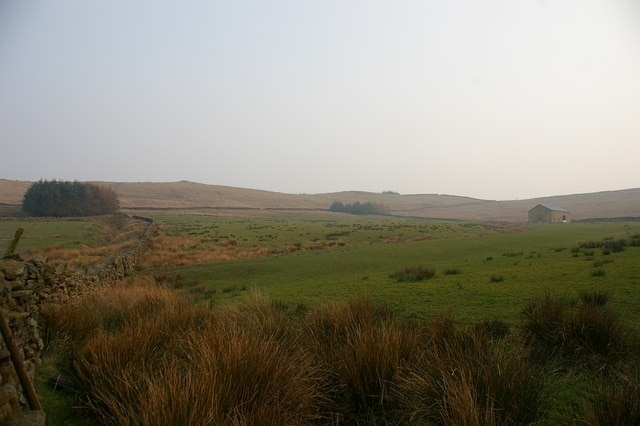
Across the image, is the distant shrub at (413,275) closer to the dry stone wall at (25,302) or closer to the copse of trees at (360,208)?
the dry stone wall at (25,302)

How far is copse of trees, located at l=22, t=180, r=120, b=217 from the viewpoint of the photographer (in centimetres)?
9675

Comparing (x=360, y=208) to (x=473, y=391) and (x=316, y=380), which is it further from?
(x=473, y=391)

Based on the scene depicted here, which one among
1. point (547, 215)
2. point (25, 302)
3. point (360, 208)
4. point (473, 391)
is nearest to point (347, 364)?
point (473, 391)

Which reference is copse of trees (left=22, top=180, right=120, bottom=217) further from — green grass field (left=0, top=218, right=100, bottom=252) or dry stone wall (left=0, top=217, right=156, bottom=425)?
dry stone wall (left=0, top=217, right=156, bottom=425)

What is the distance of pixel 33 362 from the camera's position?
6949mm

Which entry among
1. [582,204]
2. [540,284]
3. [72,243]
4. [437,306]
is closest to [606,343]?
[437,306]

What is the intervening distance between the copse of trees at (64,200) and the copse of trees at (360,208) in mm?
95029

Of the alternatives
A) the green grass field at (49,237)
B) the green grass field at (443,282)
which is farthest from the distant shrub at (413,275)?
the green grass field at (49,237)

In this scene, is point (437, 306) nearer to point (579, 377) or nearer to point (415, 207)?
point (579, 377)

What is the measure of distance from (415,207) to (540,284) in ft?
603

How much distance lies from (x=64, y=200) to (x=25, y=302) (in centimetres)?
10350

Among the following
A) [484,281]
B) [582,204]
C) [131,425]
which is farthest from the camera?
[582,204]

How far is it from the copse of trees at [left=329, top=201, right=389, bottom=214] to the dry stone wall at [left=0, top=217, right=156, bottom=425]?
16445 cm

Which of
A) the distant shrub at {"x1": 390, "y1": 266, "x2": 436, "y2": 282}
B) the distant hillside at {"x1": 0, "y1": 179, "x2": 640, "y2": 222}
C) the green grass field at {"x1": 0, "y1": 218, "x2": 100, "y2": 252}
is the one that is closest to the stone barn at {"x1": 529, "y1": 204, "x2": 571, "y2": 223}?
the distant hillside at {"x1": 0, "y1": 179, "x2": 640, "y2": 222}
